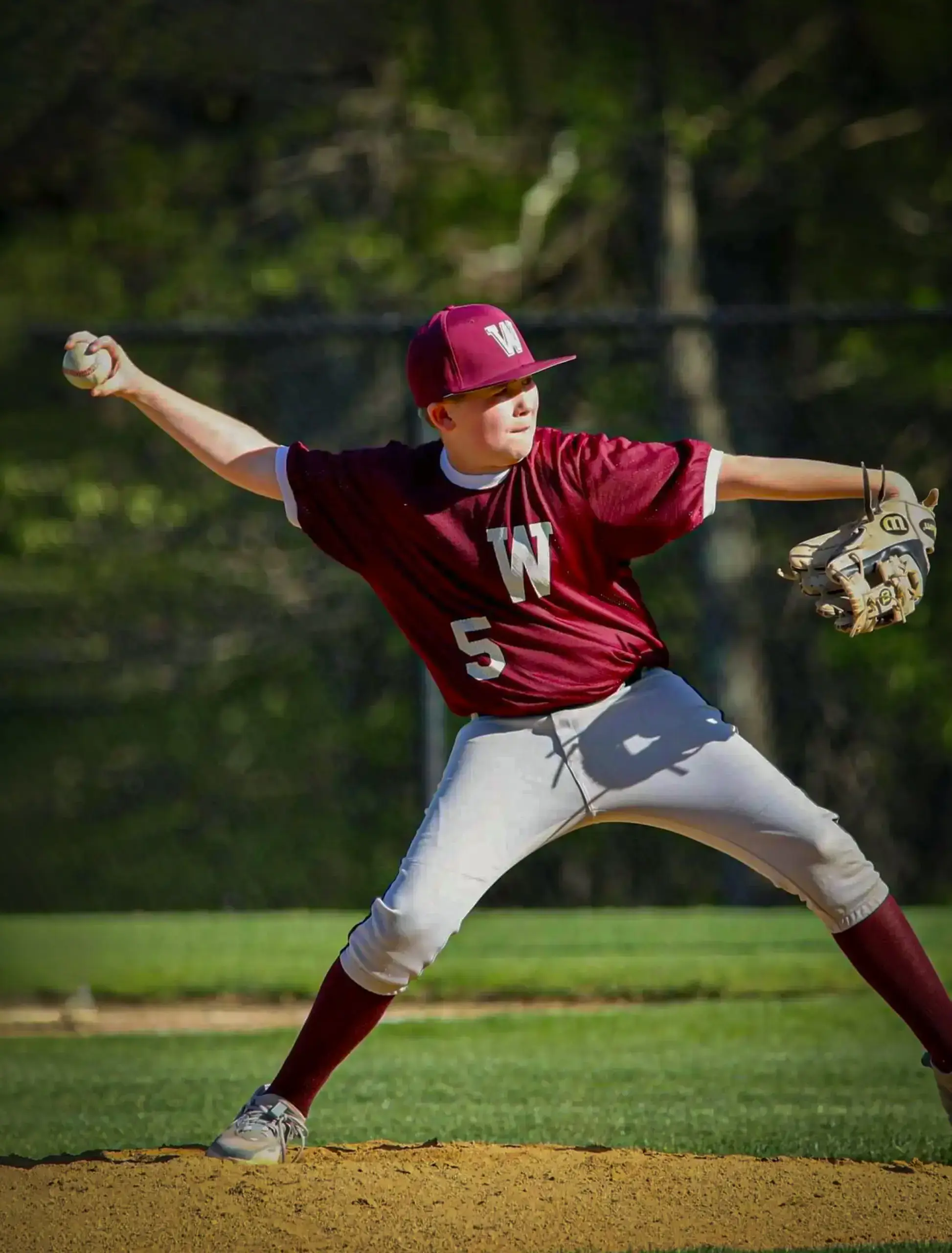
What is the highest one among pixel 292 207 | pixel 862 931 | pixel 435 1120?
pixel 292 207

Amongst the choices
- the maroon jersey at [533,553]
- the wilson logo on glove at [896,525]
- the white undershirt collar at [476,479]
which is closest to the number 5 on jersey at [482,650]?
the maroon jersey at [533,553]

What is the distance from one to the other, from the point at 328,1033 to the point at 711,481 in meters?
1.41

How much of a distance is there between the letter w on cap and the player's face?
66 mm

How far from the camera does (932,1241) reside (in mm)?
3117

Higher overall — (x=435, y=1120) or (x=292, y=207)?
(x=292, y=207)

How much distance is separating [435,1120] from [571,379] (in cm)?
525

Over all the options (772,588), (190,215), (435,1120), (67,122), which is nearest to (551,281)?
(190,215)

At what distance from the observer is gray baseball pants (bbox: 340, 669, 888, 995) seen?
352cm

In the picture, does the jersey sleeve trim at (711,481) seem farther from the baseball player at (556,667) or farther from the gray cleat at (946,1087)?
the gray cleat at (946,1087)

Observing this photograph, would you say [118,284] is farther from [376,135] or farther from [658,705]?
[658,705]

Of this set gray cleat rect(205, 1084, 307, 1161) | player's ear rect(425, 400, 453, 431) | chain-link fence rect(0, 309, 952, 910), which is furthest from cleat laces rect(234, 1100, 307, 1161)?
chain-link fence rect(0, 309, 952, 910)

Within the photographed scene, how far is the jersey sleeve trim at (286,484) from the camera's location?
3.82 metres

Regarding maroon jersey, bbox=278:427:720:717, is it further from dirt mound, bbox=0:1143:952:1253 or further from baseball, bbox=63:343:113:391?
dirt mound, bbox=0:1143:952:1253

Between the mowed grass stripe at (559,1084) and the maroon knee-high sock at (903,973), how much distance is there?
42 centimetres
